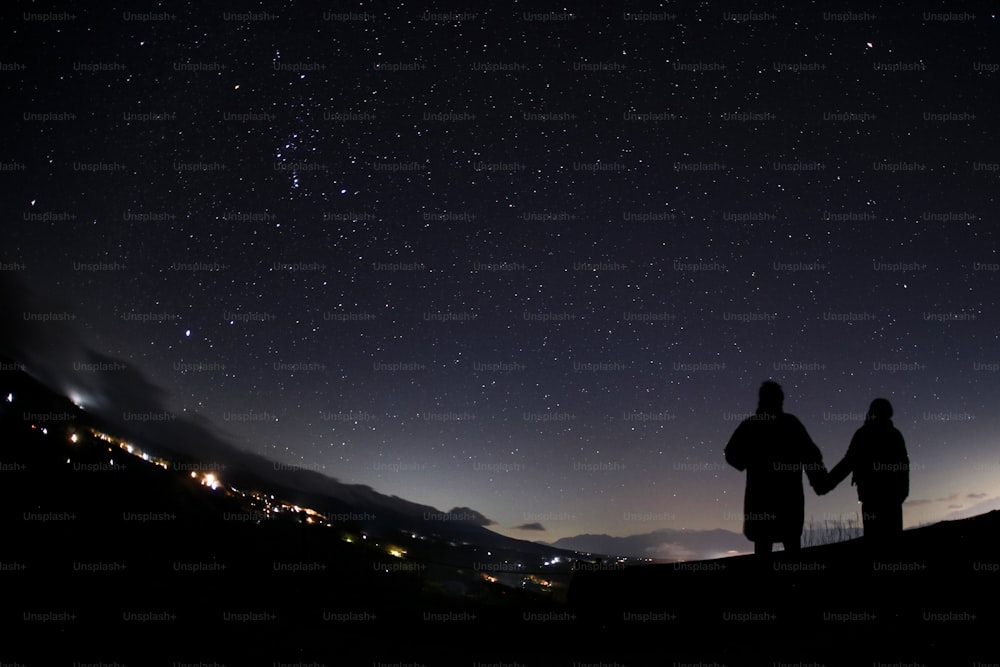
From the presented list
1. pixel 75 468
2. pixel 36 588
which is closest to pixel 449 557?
pixel 75 468

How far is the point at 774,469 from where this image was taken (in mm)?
5301

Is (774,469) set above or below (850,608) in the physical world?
above

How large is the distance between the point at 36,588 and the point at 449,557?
154m

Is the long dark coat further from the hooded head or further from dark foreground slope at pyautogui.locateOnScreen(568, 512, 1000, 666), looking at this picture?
the hooded head

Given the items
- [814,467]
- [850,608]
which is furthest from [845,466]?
[850,608]

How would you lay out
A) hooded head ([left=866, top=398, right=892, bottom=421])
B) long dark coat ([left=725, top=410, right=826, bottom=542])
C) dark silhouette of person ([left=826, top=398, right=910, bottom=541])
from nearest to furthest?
long dark coat ([left=725, top=410, right=826, bottom=542]), dark silhouette of person ([left=826, top=398, right=910, bottom=541]), hooded head ([left=866, top=398, right=892, bottom=421])

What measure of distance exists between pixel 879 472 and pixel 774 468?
52.7 inches

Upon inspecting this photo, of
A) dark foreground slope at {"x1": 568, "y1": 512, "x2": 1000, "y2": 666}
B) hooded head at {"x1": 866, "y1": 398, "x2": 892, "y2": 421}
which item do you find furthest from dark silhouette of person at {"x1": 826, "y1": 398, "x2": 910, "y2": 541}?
dark foreground slope at {"x1": 568, "y1": 512, "x2": 1000, "y2": 666}

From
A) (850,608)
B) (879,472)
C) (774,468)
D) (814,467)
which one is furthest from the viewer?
(879,472)

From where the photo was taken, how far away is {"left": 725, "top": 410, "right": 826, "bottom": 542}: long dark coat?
207 inches

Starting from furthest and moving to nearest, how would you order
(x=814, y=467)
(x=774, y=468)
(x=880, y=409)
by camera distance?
(x=880, y=409) → (x=814, y=467) → (x=774, y=468)

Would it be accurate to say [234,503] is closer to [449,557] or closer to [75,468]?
[75,468]

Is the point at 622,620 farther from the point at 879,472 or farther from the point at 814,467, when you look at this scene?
the point at 879,472

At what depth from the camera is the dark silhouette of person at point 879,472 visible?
5609 mm
